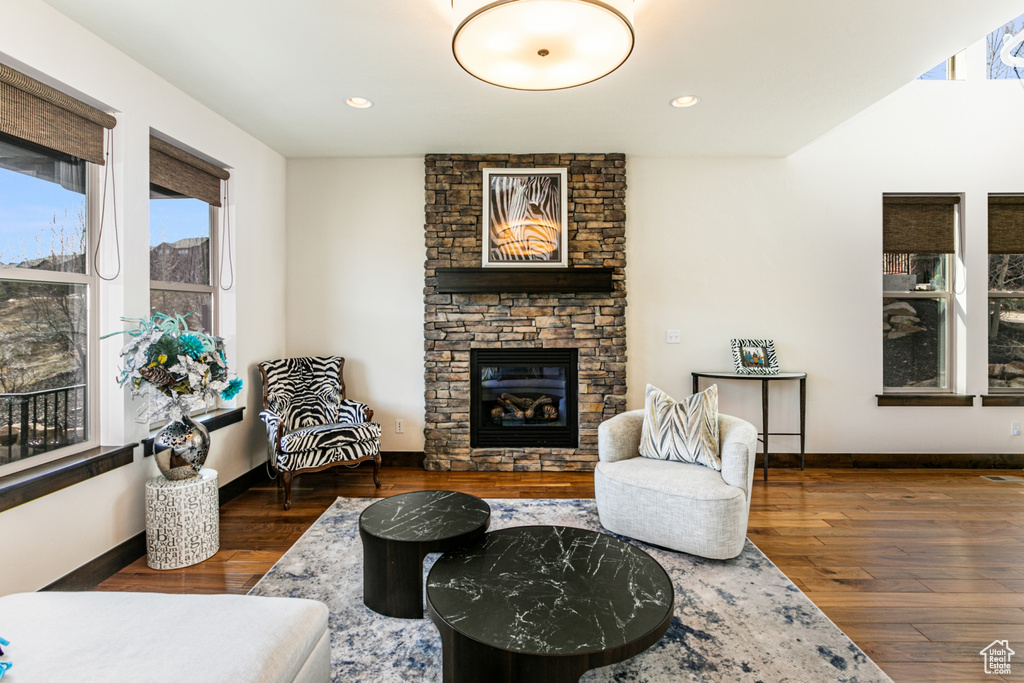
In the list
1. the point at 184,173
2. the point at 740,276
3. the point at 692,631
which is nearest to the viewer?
the point at 692,631

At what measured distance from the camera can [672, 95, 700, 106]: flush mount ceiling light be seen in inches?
120

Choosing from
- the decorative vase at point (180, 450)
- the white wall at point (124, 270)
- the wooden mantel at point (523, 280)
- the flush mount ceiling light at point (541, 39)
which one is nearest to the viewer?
the flush mount ceiling light at point (541, 39)

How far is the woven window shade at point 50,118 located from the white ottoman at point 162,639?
185 centimetres

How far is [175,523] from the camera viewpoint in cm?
244

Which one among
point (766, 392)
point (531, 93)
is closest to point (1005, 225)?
point (766, 392)

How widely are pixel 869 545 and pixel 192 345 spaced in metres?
3.67

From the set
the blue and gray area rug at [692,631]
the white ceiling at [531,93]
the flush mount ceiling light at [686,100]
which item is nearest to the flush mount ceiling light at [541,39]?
the white ceiling at [531,93]

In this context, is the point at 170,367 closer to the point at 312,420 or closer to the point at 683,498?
the point at 312,420

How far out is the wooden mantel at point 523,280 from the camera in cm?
396

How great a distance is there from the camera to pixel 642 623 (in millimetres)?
1421

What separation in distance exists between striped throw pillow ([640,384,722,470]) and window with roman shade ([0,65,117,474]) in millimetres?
2953

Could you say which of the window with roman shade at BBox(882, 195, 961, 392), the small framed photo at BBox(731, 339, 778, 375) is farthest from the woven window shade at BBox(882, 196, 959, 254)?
the small framed photo at BBox(731, 339, 778, 375)

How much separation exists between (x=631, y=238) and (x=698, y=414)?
6.22 feet

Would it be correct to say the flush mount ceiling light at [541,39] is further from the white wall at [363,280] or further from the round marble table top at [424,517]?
the white wall at [363,280]
